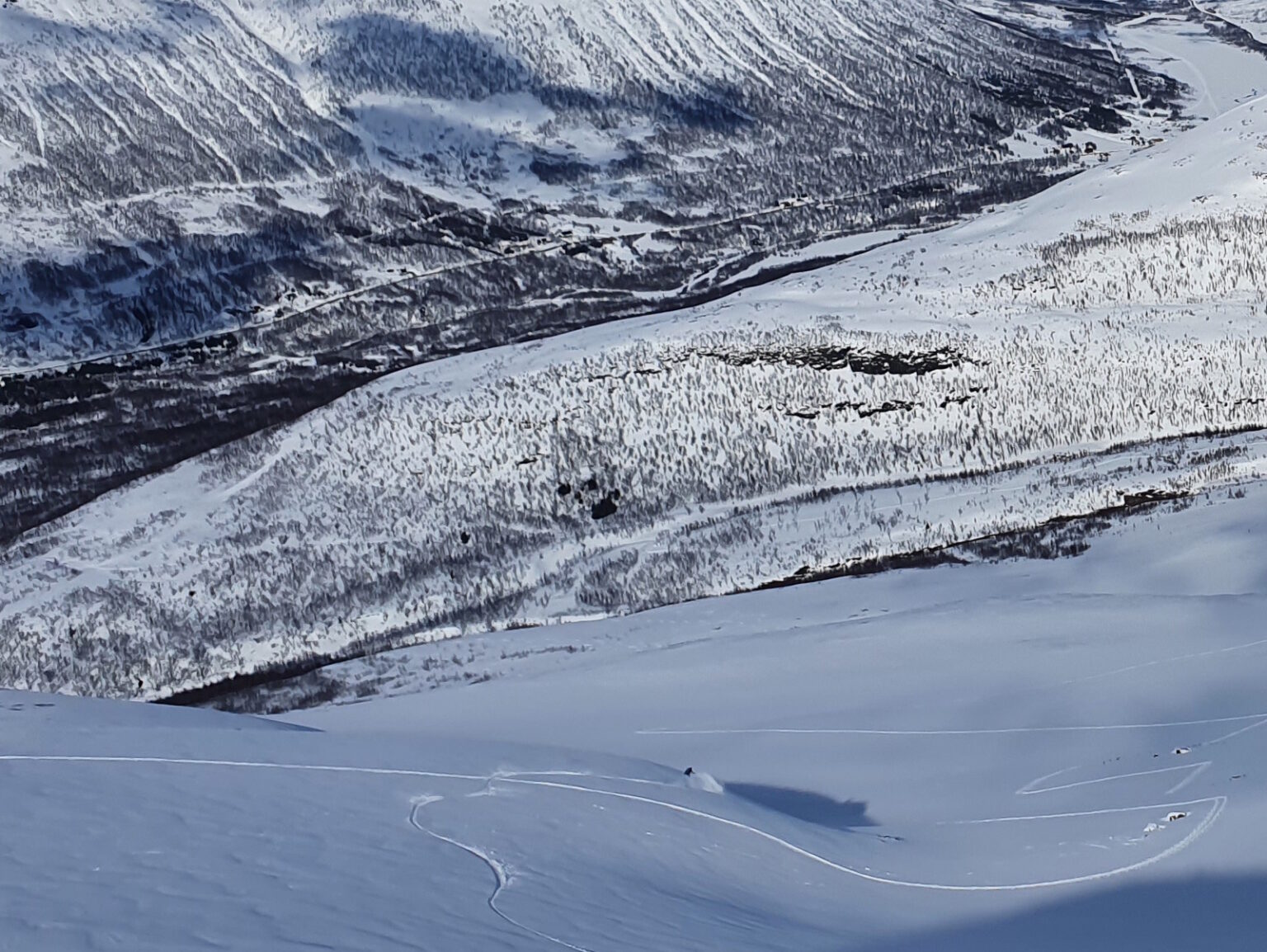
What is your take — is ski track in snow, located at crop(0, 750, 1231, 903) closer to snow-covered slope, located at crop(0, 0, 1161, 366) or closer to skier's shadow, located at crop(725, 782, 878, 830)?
skier's shadow, located at crop(725, 782, 878, 830)

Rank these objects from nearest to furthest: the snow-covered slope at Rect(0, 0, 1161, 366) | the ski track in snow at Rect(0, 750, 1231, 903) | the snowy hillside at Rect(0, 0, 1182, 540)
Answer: the ski track in snow at Rect(0, 750, 1231, 903), the snowy hillside at Rect(0, 0, 1182, 540), the snow-covered slope at Rect(0, 0, 1161, 366)

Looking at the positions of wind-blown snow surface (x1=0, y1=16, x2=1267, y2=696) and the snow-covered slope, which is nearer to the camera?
wind-blown snow surface (x1=0, y1=16, x2=1267, y2=696)

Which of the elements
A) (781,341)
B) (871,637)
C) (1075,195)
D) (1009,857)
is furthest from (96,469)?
(1009,857)

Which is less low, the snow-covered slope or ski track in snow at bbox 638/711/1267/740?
the snow-covered slope

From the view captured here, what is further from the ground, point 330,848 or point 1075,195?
point 1075,195

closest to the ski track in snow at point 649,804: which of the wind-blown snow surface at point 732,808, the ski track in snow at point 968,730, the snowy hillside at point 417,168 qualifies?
the wind-blown snow surface at point 732,808

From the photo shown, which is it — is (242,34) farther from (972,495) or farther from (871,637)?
(871,637)

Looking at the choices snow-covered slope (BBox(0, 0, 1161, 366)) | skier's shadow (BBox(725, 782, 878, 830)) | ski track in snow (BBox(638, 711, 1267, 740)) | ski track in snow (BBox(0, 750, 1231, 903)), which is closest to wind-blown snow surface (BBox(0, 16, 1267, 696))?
ski track in snow (BBox(638, 711, 1267, 740))
